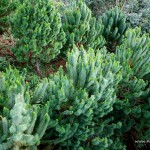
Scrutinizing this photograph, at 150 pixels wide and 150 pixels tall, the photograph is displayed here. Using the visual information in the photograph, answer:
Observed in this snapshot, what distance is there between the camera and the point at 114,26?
852 centimetres

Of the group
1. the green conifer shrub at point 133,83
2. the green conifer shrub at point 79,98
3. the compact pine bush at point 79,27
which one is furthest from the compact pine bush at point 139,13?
the green conifer shrub at point 79,98

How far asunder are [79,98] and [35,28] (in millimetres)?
2617

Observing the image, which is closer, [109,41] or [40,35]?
[40,35]

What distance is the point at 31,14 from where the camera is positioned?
264 inches

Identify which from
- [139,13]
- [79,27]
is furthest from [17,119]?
[139,13]

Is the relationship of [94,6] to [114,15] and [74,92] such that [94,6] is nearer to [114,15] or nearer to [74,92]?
[114,15]

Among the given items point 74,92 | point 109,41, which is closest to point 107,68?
point 74,92

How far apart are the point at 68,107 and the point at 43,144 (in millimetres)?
792

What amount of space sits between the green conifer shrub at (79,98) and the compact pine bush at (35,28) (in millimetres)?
1966

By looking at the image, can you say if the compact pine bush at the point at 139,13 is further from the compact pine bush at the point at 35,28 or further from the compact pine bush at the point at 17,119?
the compact pine bush at the point at 17,119

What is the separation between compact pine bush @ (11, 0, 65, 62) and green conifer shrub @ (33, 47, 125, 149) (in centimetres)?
197

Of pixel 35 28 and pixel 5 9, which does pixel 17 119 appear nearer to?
pixel 35 28

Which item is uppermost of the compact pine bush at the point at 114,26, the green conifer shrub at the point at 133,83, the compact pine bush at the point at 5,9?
the compact pine bush at the point at 5,9

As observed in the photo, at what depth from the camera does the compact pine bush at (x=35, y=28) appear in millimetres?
6599
